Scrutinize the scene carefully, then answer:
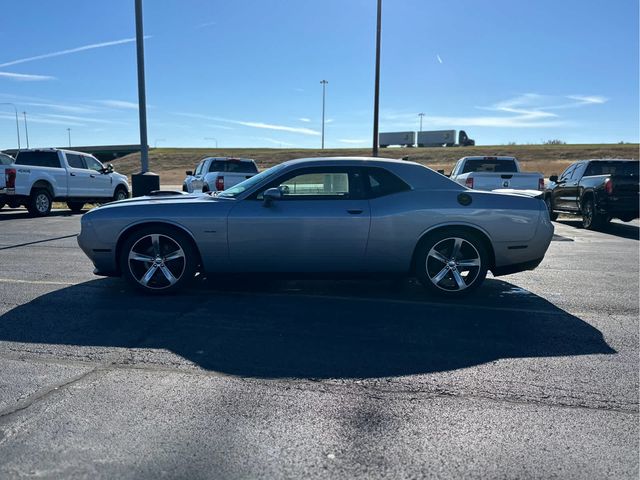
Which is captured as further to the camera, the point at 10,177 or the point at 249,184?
the point at 10,177

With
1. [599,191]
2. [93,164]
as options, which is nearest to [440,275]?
[599,191]

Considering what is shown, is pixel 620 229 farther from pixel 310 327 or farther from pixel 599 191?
pixel 310 327

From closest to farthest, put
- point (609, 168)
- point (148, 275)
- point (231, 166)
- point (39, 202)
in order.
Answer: point (148, 275) → point (609, 168) → point (39, 202) → point (231, 166)

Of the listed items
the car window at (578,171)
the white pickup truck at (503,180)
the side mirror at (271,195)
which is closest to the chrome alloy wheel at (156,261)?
the side mirror at (271,195)

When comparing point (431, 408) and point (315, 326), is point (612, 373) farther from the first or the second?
point (315, 326)

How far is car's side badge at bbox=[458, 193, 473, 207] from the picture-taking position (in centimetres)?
582

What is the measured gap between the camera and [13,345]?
4.26 m

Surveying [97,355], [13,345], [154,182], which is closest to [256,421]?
[97,355]

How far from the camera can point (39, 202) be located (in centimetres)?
1532

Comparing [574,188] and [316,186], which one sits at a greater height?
[316,186]

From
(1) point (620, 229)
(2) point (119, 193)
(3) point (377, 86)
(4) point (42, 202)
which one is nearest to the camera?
(1) point (620, 229)

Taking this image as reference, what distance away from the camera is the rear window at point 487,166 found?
47.1 feet

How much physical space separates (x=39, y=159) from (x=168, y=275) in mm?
12241

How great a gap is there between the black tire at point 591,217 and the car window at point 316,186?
9.70 metres
